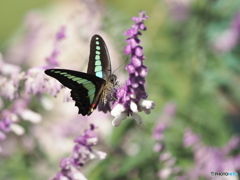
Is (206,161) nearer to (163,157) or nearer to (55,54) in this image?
(163,157)

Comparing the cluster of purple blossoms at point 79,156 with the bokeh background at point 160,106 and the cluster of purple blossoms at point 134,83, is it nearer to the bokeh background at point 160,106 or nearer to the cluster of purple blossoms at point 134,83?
the cluster of purple blossoms at point 134,83

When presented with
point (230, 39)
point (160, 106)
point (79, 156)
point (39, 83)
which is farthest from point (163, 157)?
point (230, 39)

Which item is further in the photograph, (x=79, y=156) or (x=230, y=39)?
(x=230, y=39)

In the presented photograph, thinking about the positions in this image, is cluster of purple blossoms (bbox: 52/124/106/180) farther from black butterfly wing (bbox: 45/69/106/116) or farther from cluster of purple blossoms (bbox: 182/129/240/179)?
cluster of purple blossoms (bbox: 182/129/240/179)

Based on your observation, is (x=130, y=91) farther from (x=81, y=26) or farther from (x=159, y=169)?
(x=81, y=26)

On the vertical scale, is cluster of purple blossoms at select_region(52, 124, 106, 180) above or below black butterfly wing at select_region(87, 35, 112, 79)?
below

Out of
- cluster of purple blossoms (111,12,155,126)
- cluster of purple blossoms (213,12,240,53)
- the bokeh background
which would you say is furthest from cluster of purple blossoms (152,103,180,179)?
cluster of purple blossoms (213,12,240,53)
